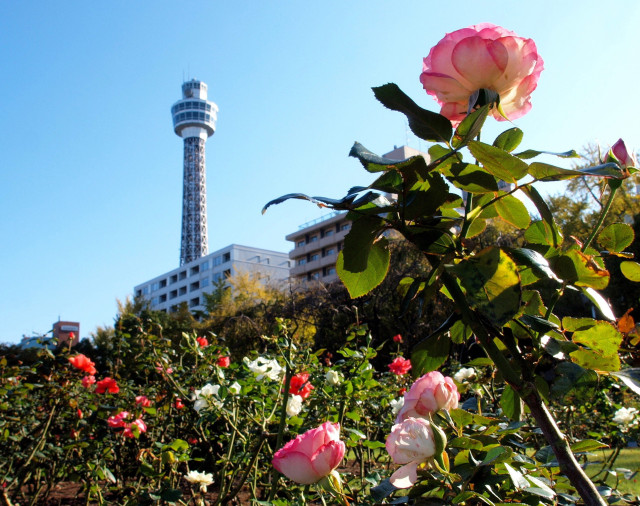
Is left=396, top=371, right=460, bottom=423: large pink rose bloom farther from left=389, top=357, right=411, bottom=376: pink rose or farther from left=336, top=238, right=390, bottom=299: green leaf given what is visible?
left=389, top=357, right=411, bottom=376: pink rose

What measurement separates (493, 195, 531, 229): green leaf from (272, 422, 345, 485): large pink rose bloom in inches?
13.6

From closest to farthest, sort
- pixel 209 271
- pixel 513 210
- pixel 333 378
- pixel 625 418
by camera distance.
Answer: pixel 513 210, pixel 333 378, pixel 625 418, pixel 209 271

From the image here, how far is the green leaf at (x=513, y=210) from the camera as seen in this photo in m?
0.50

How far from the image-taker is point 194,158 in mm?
57156

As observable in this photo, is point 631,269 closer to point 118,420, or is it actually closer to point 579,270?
point 579,270

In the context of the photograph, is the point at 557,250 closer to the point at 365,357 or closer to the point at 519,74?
the point at 519,74

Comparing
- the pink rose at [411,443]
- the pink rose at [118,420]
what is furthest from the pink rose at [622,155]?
the pink rose at [118,420]

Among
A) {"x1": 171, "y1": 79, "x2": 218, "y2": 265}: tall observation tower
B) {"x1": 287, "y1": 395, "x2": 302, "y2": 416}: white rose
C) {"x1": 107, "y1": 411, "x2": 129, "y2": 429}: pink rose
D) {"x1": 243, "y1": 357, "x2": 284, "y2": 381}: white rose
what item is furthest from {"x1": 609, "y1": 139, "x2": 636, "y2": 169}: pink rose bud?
{"x1": 171, "y1": 79, "x2": 218, "y2": 265}: tall observation tower

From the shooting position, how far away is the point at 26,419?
2998 millimetres

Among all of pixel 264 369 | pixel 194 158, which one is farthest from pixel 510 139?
pixel 194 158

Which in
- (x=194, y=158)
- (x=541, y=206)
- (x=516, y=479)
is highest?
(x=194, y=158)

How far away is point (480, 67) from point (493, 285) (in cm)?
20

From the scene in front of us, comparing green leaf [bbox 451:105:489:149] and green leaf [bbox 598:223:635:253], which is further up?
green leaf [bbox 451:105:489:149]

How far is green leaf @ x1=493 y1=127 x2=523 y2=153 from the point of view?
0.46 meters
